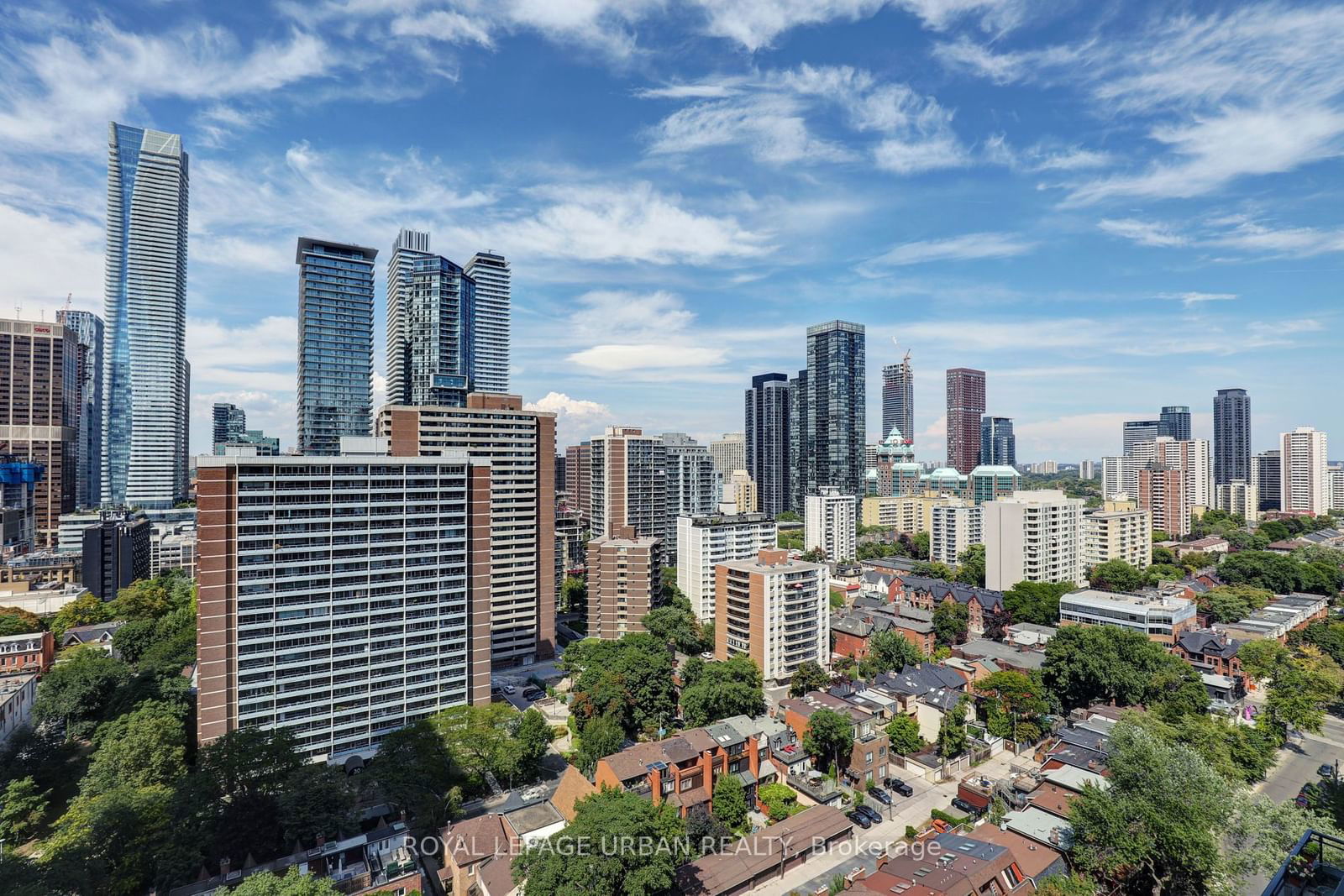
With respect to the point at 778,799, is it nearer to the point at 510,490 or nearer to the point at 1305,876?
the point at 1305,876

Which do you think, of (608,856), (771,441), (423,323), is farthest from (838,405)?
(608,856)

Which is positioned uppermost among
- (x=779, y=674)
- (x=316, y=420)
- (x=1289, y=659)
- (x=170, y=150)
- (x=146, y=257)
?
(x=170, y=150)

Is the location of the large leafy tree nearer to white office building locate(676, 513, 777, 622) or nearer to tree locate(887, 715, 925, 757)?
tree locate(887, 715, 925, 757)

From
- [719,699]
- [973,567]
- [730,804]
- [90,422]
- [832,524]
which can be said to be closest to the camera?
[730,804]

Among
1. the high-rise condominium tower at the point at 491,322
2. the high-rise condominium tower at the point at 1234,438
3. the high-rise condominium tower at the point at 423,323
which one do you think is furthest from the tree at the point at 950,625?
the high-rise condominium tower at the point at 1234,438

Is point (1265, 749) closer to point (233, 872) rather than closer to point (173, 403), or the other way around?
point (233, 872)

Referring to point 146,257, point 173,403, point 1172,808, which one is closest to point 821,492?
point 1172,808

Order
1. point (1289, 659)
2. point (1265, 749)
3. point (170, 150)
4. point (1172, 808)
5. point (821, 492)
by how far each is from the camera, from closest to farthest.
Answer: point (1172, 808)
point (1265, 749)
point (1289, 659)
point (821, 492)
point (170, 150)
